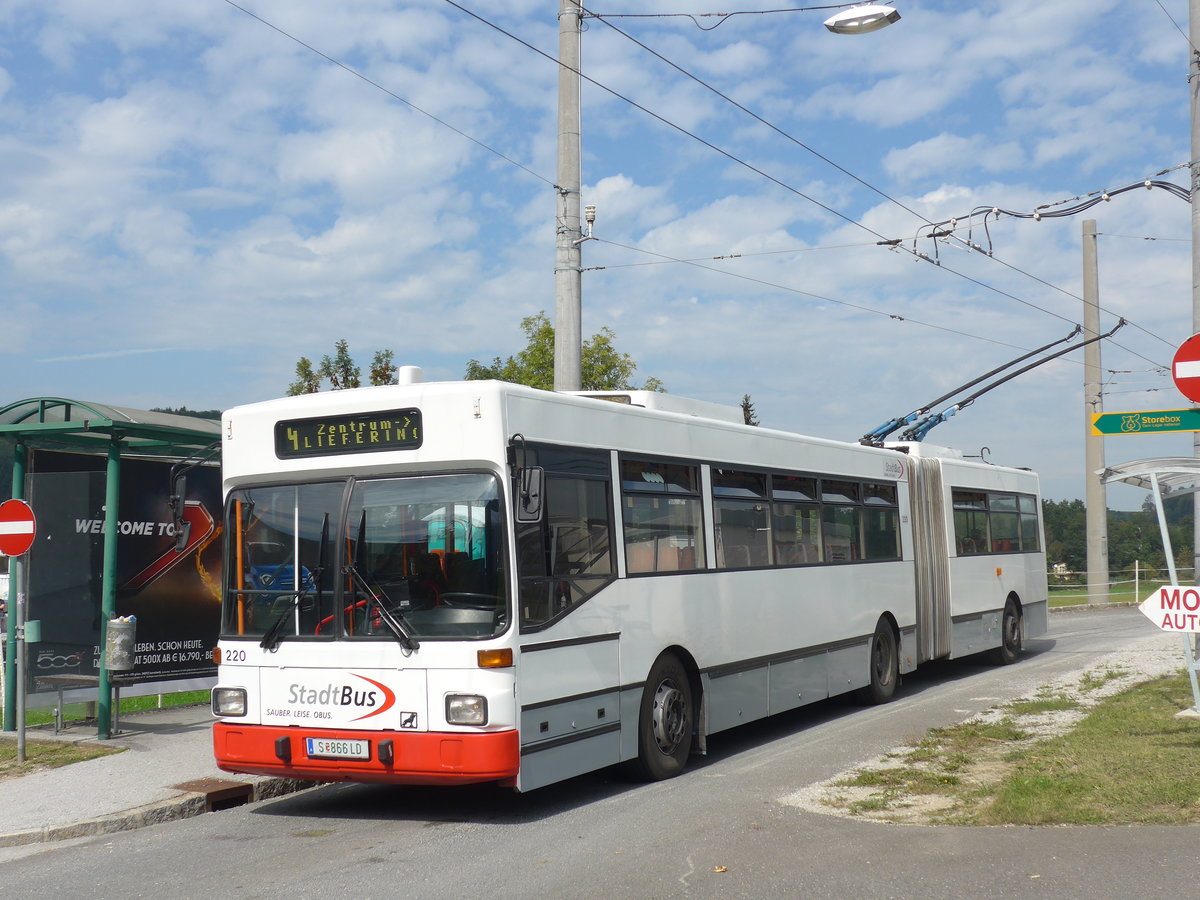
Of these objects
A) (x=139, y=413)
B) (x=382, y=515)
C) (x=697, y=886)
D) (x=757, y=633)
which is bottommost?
(x=697, y=886)

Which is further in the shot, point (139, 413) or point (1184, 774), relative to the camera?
point (139, 413)

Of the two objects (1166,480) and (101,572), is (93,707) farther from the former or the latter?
(1166,480)

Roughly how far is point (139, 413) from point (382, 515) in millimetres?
5458

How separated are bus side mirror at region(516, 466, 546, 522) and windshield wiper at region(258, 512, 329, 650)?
1.42 metres

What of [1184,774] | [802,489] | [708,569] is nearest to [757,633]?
[708,569]

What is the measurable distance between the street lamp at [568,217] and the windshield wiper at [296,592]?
5.19 m

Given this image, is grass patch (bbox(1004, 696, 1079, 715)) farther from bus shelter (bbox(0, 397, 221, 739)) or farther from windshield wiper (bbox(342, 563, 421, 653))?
bus shelter (bbox(0, 397, 221, 739))

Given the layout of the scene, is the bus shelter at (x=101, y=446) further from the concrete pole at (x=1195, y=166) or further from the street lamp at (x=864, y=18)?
the concrete pole at (x=1195, y=166)

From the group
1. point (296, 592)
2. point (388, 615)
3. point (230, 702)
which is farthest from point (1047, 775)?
point (230, 702)

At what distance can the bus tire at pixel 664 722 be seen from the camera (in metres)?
9.45

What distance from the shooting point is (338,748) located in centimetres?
817

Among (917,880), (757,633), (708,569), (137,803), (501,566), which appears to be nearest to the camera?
(917,880)

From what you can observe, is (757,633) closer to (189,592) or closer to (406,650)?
(406,650)

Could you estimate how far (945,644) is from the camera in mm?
16109
